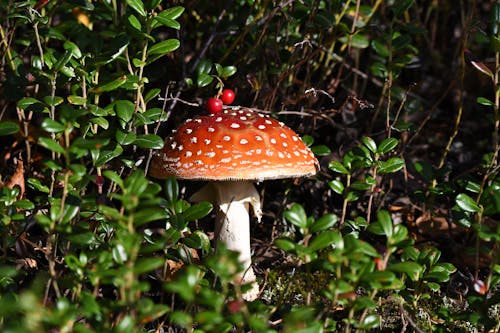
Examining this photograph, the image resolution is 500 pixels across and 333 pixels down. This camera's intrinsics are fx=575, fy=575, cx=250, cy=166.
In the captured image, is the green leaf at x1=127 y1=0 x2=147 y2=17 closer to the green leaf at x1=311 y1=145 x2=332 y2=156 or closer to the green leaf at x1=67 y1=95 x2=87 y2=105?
the green leaf at x1=67 y1=95 x2=87 y2=105

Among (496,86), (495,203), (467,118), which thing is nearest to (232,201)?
(495,203)

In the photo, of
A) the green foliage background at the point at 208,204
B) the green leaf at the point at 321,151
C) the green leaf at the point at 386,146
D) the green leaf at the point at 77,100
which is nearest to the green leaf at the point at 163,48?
the green foliage background at the point at 208,204

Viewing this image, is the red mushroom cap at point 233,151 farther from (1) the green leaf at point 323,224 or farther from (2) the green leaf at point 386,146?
(1) the green leaf at point 323,224

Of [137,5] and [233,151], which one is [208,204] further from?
[137,5]

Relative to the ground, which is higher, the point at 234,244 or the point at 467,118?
the point at 234,244

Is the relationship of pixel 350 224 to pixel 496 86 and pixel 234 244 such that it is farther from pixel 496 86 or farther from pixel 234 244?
pixel 496 86

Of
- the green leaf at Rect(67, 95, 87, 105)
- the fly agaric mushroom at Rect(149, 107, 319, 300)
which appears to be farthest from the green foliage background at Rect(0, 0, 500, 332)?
the fly agaric mushroom at Rect(149, 107, 319, 300)
